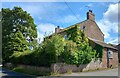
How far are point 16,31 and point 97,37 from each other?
16857mm

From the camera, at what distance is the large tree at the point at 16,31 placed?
4056 centimetres

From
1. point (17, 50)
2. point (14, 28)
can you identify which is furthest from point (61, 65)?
point (14, 28)

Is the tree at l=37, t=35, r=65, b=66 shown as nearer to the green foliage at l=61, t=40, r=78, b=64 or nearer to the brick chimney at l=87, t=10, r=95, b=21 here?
the green foliage at l=61, t=40, r=78, b=64

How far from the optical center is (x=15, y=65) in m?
35.5

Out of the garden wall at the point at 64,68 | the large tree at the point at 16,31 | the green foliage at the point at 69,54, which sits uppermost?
the large tree at the point at 16,31

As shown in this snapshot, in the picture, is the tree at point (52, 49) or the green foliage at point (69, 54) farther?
the green foliage at point (69, 54)

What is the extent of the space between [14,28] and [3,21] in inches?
125

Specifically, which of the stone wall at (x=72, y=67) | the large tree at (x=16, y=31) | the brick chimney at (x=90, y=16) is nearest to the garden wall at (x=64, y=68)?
the stone wall at (x=72, y=67)

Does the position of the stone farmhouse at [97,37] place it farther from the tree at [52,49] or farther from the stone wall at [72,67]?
the tree at [52,49]

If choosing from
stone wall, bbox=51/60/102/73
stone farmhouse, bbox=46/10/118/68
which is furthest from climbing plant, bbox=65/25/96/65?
stone farmhouse, bbox=46/10/118/68

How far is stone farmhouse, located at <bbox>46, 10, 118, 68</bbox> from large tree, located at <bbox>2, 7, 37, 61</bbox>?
658 centimetres

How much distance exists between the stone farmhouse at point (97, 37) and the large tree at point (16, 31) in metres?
6.58

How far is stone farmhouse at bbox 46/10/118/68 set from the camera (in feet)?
108

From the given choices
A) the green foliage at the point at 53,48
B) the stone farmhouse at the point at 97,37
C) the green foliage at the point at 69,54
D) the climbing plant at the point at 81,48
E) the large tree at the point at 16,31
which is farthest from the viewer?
the large tree at the point at 16,31
